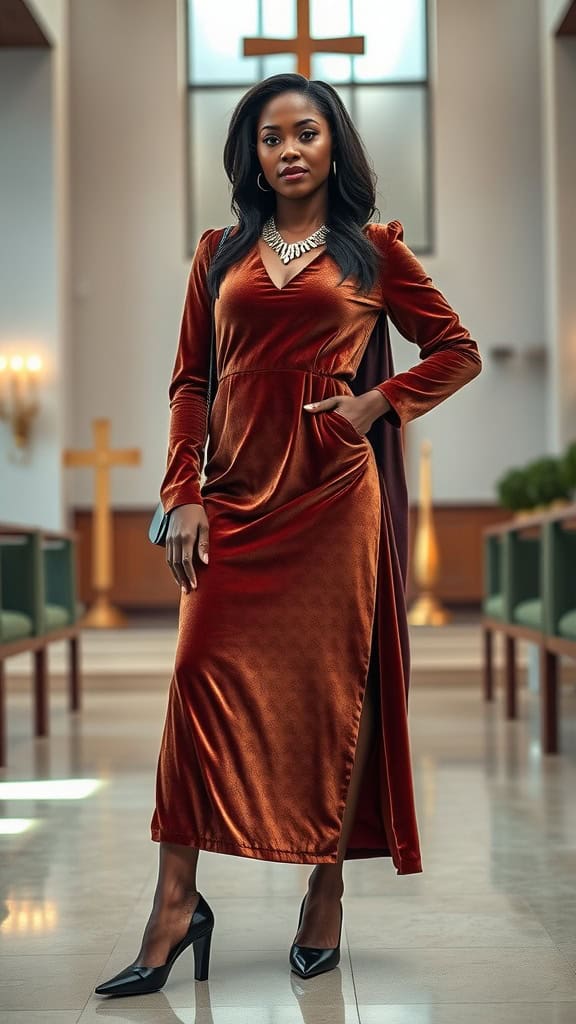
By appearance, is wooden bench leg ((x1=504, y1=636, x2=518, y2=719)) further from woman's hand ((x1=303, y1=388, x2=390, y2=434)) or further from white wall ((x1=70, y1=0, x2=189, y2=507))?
white wall ((x1=70, y1=0, x2=189, y2=507))

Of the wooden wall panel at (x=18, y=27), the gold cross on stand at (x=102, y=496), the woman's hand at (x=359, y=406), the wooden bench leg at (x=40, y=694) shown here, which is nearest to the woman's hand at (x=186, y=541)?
the woman's hand at (x=359, y=406)

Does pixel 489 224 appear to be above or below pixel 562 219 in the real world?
above

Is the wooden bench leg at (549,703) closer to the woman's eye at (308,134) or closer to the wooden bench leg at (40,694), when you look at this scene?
the wooden bench leg at (40,694)

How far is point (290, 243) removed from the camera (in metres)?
2.17

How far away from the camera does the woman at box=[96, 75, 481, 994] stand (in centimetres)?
201

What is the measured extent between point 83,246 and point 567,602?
24.3 feet

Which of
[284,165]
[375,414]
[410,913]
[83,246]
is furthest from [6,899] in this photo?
[83,246]

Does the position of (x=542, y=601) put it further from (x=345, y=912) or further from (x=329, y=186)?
(x=329, y=186)

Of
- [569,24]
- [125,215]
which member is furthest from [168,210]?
[569,24]

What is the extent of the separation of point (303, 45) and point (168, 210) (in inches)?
235

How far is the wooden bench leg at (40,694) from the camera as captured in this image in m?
5.39

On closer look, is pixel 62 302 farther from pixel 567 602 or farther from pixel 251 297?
pixel 251 297

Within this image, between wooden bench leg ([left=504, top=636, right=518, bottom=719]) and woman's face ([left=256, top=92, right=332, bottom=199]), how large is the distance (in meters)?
4.02

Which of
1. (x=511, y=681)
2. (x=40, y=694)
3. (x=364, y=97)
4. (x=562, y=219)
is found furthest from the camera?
(x=364, y=97)
